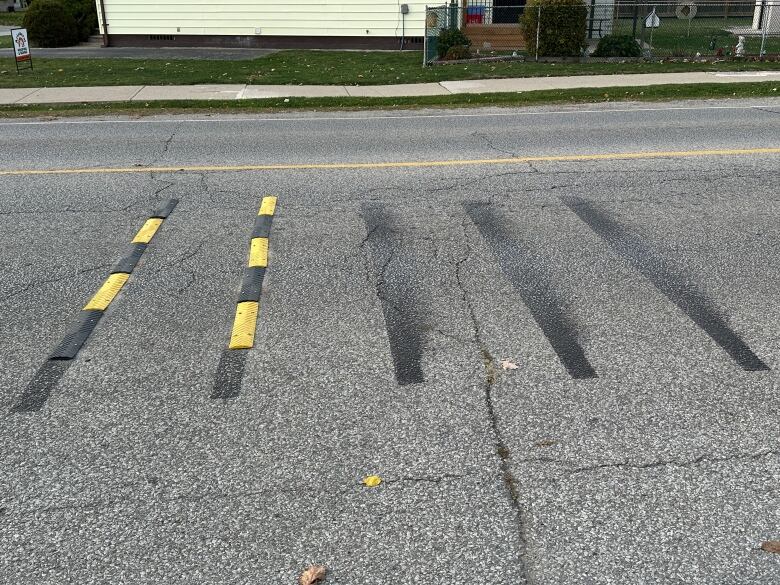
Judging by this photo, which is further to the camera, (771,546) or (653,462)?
(653,462)

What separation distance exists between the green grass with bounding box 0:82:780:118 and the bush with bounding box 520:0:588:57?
16.2ft

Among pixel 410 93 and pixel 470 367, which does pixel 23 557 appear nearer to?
pixel 470 367

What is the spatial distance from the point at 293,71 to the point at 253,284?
14.1m

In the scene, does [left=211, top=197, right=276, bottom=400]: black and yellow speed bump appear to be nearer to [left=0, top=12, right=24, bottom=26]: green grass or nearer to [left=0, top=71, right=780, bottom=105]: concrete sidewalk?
[left=0, top=71, right=780, bottom=105]: concrete sidewalk

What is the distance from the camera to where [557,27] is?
19656mm

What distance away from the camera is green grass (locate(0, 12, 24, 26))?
122 feet

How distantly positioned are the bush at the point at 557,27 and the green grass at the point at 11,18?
26233mm

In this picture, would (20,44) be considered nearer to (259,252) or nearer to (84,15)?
(84,15)

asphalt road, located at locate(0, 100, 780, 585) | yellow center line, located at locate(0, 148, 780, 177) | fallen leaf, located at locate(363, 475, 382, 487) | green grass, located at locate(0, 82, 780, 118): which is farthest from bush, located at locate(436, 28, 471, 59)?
fallen leaf, located at locate(363, 475, 382, 487)

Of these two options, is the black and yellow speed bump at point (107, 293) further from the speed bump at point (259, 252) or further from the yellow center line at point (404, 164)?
the yellow center line at point (404, 164)

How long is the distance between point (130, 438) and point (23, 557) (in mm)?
923

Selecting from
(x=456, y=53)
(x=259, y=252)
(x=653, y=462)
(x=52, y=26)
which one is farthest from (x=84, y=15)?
(x=653, y=462)

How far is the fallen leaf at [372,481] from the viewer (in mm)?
3811

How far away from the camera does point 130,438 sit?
166 inches
